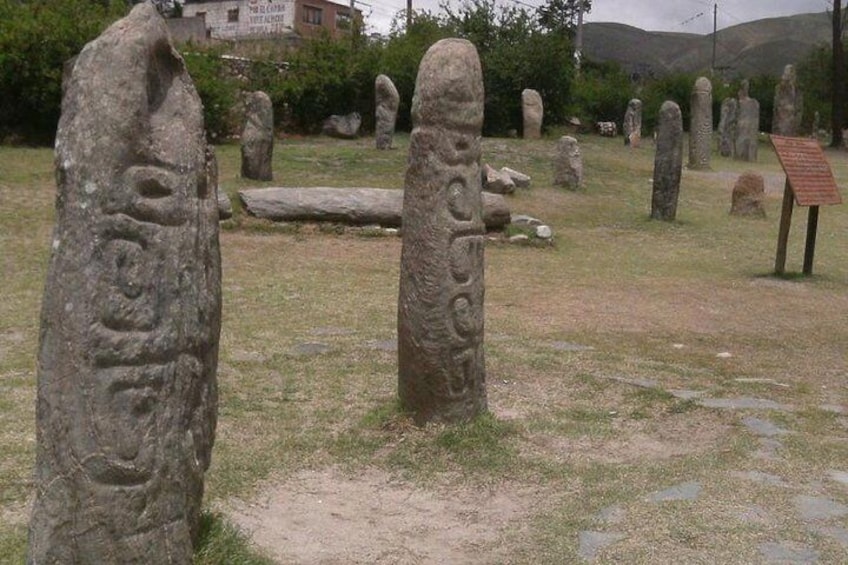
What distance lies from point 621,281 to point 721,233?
210 inches

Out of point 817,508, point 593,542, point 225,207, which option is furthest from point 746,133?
point 593,542

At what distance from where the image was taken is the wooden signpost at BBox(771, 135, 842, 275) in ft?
42.4

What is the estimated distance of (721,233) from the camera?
17.9 metres

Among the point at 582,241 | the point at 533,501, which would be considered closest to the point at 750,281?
the point at 582,241

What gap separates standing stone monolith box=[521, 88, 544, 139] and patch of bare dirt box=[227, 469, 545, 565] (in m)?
25.0

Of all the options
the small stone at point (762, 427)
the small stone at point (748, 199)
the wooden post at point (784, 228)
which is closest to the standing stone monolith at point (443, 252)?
the small stone at point (762, 427)

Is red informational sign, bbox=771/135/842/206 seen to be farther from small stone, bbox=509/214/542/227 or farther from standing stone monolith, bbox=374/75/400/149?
standing stone monolith, bbox=374/75/400/149

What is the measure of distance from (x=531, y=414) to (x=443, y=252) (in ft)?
4.54

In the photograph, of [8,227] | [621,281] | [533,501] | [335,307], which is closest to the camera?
[533,501]

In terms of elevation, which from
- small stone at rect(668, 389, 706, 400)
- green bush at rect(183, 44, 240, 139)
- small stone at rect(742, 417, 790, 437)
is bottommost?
small stone at rect(742, 417, 790, 437)

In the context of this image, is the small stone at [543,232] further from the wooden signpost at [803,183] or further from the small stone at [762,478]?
the small stone at [762,478]

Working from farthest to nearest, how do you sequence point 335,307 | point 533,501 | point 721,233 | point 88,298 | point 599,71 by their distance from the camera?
1. point 599,71
2. point 721,233
3. point 335,307
4. point 533,501
5. point 88,298

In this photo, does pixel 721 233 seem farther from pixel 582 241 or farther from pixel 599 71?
pixel 599 71

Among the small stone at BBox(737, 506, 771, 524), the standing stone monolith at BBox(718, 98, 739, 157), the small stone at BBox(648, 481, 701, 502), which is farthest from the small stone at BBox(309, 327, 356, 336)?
the standing stone monolith at BBox(718, 98, 739, 157)
